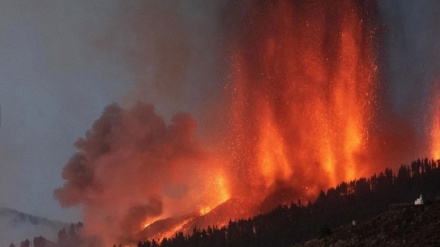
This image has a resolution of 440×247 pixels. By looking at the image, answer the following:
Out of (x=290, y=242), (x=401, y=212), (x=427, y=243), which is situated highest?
(x=290, y=242)

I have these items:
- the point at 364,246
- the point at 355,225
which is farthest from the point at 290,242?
the point at 364,246

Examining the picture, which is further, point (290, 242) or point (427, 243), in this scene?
point (290, 242)

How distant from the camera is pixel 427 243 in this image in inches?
3095

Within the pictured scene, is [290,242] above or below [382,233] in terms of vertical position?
above

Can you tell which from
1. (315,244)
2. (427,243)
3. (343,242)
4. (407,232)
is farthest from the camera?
(315,244)

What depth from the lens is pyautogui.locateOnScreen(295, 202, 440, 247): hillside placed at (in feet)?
274

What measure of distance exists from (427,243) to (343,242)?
1685 centimetres

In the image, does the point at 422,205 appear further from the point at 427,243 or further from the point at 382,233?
the point at 427,243

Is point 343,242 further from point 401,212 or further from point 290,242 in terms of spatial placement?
point 290,242

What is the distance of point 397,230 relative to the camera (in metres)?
89.0

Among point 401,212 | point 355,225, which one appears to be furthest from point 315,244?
point 401,212

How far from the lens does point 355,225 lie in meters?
102

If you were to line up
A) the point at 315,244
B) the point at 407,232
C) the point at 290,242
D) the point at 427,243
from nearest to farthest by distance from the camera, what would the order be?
1. the point at 427,243
2. the point at 407,232
3. the point at 315,244
4. the point at 290,242

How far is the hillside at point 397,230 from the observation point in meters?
83.6
